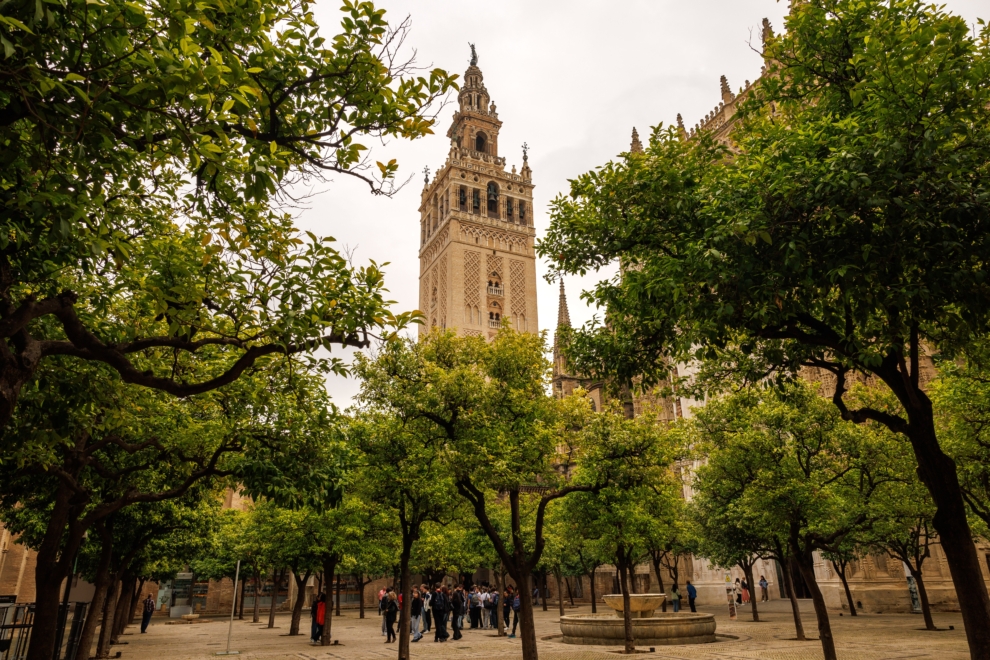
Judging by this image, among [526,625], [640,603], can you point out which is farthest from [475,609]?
[526,625]

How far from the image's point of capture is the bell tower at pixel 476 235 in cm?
6356

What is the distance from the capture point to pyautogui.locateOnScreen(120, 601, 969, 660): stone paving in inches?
661

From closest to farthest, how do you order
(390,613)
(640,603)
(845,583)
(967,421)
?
1. (967,421)
2. (640,603)
3. (390,613)
4. (845,583)

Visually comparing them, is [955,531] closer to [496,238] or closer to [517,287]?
[517,287]

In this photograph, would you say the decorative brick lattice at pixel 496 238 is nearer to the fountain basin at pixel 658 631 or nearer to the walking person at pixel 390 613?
the walking person at pixel 390 613

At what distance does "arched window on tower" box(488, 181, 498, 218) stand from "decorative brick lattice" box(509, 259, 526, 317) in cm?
622

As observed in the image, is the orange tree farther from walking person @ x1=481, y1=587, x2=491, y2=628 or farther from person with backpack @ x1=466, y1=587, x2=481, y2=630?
walking person @ x1=481, y1=587, x2=491, y2=628

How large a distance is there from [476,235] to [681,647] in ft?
167

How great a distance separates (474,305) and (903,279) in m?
56.4

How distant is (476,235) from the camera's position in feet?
217

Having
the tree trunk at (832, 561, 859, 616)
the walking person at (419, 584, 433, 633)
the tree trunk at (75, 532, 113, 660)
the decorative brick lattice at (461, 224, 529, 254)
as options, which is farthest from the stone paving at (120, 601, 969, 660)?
the decorative brick lattice at (461, 224, 529, 254)

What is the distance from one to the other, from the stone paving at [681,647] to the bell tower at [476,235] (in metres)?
37.0

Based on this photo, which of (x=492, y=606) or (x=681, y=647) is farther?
(x=492, y=606)

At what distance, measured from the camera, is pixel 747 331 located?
8.87m
